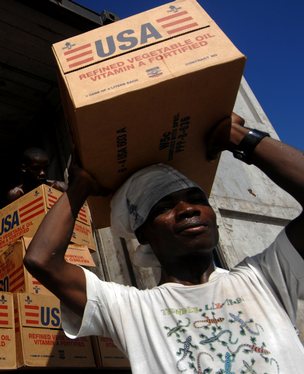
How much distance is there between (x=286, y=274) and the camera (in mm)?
1484

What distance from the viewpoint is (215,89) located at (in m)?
1.61

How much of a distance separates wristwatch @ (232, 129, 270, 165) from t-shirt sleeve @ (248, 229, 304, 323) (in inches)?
13.5

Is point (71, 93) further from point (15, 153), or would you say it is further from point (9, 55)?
point (15, 153)

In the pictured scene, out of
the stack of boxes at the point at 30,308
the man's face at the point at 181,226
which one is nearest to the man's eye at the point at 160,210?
the man's face at the point at 181,226

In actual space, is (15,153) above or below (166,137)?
below

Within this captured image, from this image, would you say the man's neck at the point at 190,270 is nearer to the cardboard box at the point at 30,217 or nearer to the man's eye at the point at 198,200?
the man's eye at the point at 198,200

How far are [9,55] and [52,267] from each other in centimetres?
276

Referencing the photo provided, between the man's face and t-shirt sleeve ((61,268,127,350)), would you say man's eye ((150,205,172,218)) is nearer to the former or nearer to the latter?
the man's face

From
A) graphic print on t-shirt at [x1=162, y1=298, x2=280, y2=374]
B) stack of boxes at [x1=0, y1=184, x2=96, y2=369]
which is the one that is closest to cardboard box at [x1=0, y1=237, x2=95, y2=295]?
stack of boxes at [x1=0, y1=184, x2=96, y2=369]

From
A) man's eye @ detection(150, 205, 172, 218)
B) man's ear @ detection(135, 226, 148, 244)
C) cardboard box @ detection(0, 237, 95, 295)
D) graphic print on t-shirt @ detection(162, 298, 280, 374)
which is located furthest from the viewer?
cardboard box @ detection(0, 237, 95, 295)

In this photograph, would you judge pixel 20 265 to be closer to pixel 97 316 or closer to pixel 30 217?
pixel 30 217

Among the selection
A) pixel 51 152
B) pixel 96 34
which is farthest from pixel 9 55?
pixel 96 34

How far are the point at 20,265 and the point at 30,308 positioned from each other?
34 centimetres

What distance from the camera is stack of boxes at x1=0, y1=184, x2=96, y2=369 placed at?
1.89 metres
